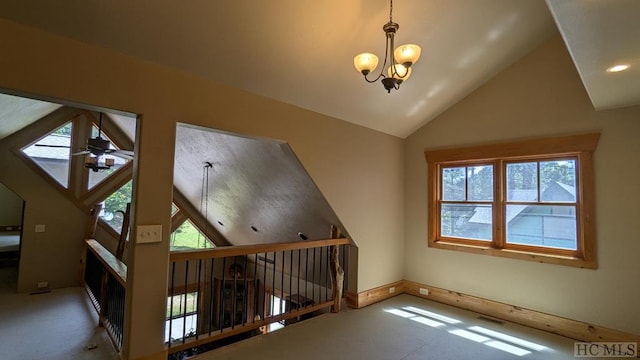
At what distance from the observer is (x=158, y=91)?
8.02 ft

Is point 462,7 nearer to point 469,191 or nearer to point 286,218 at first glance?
point 469,191

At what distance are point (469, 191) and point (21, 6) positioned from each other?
16.1 ft

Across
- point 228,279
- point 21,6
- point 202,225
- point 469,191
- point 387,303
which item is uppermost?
point 21,6

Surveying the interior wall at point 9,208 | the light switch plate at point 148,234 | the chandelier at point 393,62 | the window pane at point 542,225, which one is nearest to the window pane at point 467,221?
the window pane at point 542,225

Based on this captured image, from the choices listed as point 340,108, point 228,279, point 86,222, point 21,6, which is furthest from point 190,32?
point 228,279

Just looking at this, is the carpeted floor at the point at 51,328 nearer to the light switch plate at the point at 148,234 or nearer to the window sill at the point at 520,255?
the light switch plate at the point at 148,234

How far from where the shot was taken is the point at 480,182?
4289 mm

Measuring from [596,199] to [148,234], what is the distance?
15.0ft

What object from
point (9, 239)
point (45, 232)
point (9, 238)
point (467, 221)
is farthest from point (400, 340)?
point (9, 238)

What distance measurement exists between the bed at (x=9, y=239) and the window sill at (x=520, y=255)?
7.82 m

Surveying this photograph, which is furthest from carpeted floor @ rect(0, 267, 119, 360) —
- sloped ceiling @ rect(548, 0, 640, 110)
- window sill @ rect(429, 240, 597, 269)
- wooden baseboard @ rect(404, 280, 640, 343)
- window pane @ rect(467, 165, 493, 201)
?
window pane @ rect(467, 165, 493, 201)

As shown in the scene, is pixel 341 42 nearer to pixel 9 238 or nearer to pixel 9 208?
pixel 9 238

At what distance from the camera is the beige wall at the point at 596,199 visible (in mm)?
3186

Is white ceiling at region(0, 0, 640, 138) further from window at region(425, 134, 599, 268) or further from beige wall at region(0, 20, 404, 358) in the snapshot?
window at region(425, 134, 599, 268)
